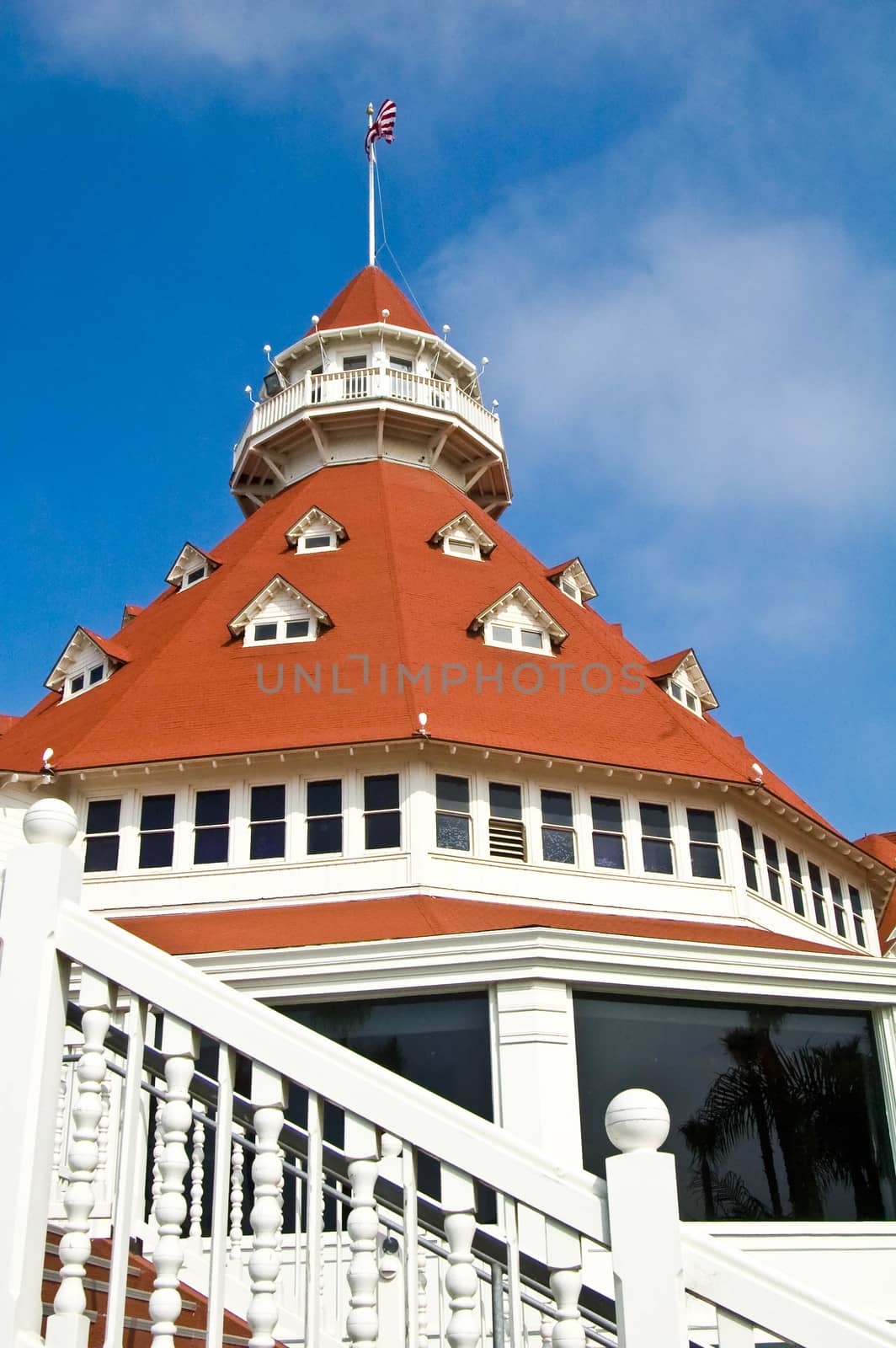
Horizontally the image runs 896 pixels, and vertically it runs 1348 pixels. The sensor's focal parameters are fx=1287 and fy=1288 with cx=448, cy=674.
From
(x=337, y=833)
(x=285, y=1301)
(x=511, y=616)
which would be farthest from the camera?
(x=511, y=616)

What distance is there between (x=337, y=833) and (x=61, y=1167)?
1063 cm

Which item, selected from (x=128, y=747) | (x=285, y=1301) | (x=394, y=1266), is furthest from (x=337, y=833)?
(x=394, y=1266)

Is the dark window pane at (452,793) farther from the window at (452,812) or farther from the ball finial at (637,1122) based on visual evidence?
the ball finial at (637,1122)

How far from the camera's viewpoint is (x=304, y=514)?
25.3m

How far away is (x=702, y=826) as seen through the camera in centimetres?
2041

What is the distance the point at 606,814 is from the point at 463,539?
7578 mm

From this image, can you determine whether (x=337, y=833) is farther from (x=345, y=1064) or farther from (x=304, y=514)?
(x=345, y=1064)

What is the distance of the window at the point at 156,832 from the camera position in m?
19.1

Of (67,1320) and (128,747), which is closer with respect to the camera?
(67,1320)

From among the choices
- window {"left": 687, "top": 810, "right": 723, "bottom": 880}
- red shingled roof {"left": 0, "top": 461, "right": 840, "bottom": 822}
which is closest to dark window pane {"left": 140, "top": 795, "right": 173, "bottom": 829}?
red shingled roof {"left": 0, "top": 461, "right": 840, "bottom": 822}

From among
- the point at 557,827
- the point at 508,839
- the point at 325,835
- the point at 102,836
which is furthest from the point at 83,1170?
the point at 102,836

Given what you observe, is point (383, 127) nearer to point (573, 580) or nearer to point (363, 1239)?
point (573, 580)

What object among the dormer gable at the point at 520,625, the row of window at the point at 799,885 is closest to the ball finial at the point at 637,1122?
the row of window at the point at 799,885

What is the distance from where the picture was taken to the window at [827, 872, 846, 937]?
941 inches
